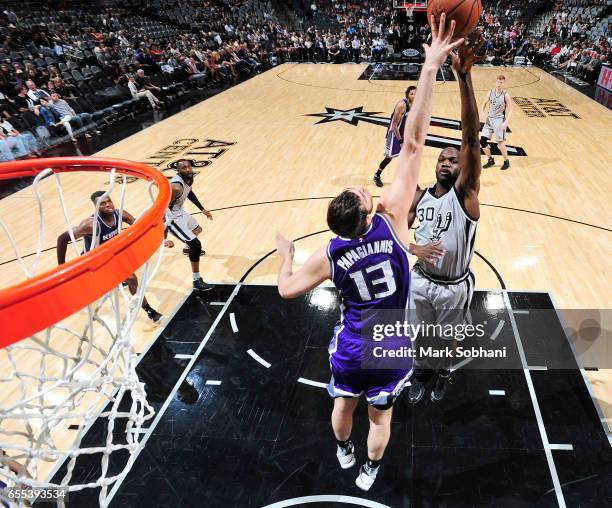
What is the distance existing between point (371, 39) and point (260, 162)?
16.7 metres

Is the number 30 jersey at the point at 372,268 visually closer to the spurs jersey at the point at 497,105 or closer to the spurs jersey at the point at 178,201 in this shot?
the spurs jersey at the point at 178,201

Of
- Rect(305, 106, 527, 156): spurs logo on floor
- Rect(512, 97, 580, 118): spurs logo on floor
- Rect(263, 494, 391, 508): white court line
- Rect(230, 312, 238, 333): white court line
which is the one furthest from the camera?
Rect(512, 97, 580, 118): spurs logo on floor

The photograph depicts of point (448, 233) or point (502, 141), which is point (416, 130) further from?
point (502, 141)

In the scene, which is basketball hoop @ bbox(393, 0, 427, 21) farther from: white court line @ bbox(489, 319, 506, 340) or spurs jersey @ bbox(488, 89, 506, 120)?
white court line @ bbox(489, 319, 506, 340)

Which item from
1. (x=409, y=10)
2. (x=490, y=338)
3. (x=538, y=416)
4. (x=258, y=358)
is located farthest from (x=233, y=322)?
(x=409, y=10)

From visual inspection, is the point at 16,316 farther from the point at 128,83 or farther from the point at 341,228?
the point at 128,83

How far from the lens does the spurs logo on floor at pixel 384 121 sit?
29.4ft

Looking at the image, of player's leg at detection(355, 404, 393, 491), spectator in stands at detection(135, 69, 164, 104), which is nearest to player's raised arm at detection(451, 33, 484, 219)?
player's leg at detection(355, 404, 393, 491)

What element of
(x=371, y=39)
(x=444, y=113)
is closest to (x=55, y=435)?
(x=444, y=113)

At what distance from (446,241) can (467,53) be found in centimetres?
123

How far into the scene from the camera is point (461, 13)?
8.26 ft

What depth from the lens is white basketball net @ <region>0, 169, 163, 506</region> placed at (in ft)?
6.18

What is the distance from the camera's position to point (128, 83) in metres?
12.6

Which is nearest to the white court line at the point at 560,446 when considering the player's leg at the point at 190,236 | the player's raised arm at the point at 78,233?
Result: the player's leg at the point at 190,236
